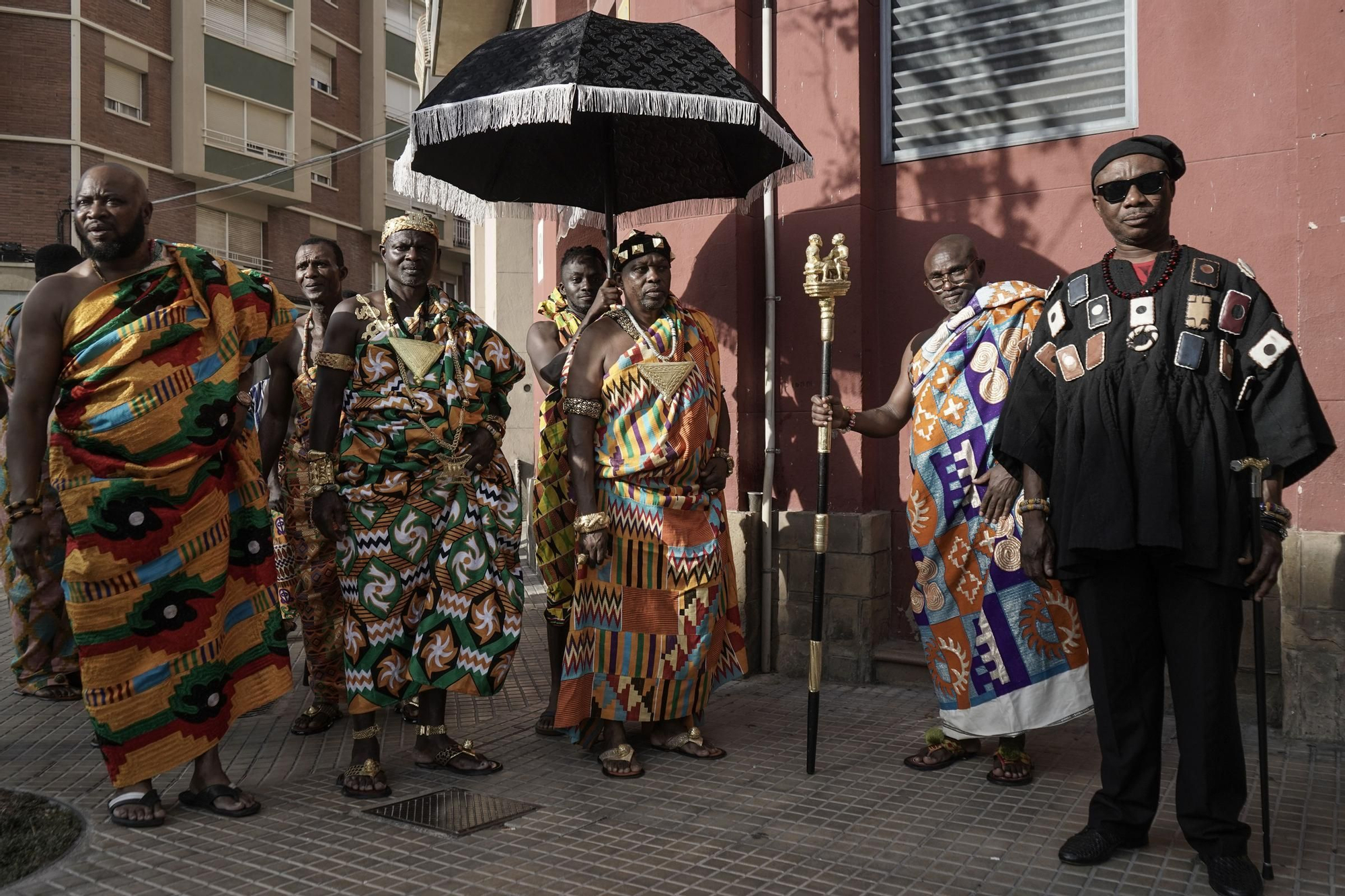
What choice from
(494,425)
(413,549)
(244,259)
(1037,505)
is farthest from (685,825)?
(244,259)

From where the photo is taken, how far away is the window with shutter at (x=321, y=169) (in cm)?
3009

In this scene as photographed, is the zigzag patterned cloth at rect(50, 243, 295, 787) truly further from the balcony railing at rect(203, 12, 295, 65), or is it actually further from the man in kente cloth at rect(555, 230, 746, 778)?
the balcony railing at rect(203, 12, 295, 65)

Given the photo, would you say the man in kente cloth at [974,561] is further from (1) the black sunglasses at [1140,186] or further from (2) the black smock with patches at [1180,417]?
(1) the black sunglasses at [1140,186]

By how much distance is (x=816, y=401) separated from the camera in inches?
173

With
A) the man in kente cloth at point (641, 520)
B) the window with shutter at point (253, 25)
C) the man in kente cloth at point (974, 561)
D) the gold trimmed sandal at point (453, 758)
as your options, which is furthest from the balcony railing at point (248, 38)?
the man in kente cloth at point (974, 561)

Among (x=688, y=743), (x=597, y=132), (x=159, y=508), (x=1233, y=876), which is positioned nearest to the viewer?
(x=1233, y=876)

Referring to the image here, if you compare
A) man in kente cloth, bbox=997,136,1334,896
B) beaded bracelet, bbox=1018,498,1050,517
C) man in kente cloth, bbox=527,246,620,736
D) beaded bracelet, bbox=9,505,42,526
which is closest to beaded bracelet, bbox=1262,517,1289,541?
man in kente cloth, bbox=997,136,1334,896

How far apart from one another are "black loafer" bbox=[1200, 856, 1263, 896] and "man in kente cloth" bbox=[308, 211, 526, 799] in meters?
2.63

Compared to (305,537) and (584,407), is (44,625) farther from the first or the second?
(584,407)

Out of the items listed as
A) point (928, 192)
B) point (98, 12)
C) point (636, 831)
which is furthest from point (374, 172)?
point (636, 831)

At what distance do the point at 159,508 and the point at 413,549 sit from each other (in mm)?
955

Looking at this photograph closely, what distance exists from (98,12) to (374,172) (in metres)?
9.32

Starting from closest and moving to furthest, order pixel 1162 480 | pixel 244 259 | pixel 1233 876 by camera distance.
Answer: pixel 1233 876 → pixel 1162 480 → pixel 244 259

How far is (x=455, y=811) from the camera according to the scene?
3.84 metres
